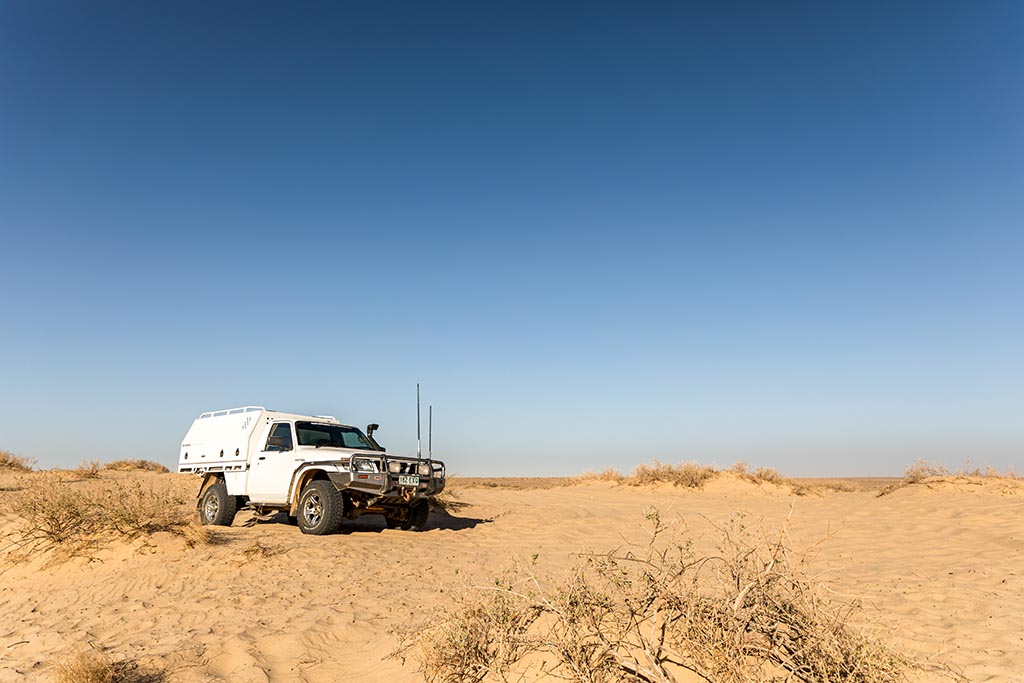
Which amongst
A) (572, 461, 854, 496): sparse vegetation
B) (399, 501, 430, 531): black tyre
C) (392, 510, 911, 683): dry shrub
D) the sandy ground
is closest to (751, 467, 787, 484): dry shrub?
(572, 461, 854, 496): sparse vegetation

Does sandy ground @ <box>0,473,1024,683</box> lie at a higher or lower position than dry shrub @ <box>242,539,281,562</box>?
lower

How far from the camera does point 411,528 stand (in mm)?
13969

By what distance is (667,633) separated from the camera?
15.3 feet

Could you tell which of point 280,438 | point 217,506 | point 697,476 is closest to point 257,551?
point 280,438

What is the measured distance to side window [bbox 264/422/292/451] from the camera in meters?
12.9

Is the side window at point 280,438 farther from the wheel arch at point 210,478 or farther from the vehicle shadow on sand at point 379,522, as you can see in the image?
the vehicle shadow on sand at point 379,522

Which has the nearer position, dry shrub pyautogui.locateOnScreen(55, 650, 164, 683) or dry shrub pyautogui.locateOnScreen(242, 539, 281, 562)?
dry shrub pyautogui.locateOnScreen(55, 650, 164, 683)

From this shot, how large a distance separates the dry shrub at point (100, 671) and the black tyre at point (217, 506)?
24.7 feet

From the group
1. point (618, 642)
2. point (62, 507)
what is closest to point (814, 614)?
point (618, 642)

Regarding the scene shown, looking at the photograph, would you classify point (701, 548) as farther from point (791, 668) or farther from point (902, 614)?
point (791, 668)

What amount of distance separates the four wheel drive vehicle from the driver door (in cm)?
2

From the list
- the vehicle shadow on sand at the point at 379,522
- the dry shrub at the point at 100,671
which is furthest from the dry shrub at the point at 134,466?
the dry shrub at the point at 100,671

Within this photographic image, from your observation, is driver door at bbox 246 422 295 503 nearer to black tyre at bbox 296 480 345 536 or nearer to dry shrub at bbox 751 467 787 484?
black tyre at bbox 296 480 345 536

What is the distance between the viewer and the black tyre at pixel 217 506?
13195 millimetres
